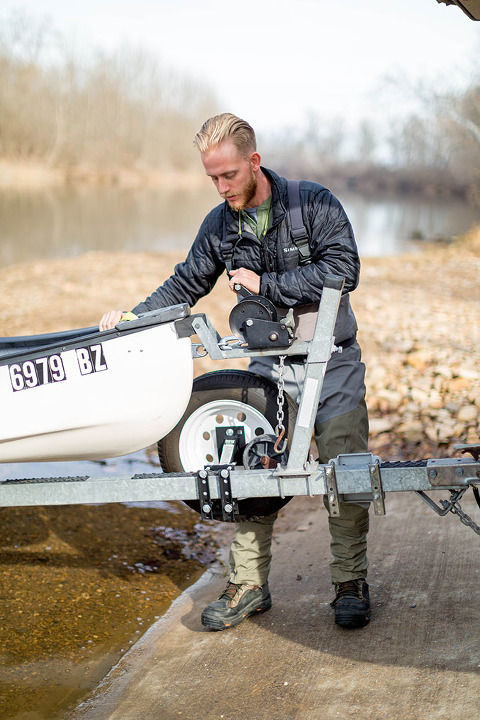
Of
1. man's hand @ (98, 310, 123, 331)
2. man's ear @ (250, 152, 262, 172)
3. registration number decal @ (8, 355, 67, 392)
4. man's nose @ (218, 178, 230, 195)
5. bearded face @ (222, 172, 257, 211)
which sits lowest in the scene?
registration number decal @ (8, 355, 67, 392)

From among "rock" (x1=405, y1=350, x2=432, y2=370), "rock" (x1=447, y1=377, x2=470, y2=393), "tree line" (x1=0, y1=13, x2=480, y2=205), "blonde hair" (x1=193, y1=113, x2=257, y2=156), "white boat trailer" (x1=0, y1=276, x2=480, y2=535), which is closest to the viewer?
"white boat trailer" (x1=0, y1=276, x2=480, y2=535)

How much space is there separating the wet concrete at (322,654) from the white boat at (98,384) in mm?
1085

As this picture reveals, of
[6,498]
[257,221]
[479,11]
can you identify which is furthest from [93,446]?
[479,11]

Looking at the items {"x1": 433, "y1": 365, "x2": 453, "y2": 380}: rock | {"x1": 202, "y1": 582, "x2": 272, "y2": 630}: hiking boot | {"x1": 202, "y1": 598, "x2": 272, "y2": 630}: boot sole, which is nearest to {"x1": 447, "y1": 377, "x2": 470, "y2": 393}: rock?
{"x1": 433, "y1": 365, "x2": 453, "y2": 380}: rock

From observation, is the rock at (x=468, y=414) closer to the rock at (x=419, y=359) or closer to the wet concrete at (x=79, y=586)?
the rock at (x=419, y=359)

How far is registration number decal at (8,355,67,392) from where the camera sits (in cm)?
289

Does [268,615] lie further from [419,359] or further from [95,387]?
[419,359]

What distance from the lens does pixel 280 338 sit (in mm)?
2955

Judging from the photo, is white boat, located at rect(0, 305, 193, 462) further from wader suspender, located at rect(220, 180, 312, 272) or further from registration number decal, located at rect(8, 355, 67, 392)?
wader suspender, located at rect(220, 180, 312, 272)

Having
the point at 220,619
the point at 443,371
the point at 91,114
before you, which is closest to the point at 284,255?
the point at 220,619

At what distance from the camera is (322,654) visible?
3197 millimetres

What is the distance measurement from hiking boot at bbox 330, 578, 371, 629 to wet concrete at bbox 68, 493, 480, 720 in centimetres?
5

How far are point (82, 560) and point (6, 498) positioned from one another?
4.75 ft

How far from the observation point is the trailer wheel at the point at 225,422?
333 centimetres
